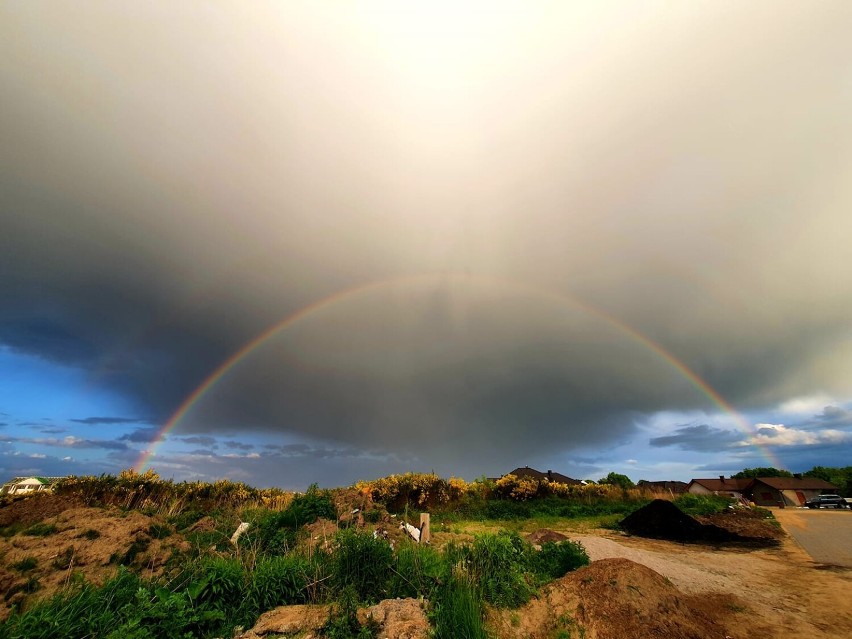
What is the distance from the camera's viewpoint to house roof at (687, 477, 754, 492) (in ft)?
255

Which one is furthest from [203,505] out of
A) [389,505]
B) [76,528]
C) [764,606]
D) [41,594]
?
[764,606]

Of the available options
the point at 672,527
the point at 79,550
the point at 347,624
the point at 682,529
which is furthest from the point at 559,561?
the point at 682,529

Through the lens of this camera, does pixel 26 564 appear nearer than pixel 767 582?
Yes

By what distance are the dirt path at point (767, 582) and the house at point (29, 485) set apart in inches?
957

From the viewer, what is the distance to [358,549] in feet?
27.0

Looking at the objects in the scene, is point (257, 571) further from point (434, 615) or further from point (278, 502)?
point (278, 502)

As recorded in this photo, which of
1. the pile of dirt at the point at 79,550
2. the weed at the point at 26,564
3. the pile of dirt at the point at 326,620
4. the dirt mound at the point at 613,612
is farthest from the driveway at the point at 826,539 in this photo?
the weed at the point at 26,564

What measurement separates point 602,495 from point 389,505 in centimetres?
1689

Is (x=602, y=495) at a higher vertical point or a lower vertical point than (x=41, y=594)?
higher

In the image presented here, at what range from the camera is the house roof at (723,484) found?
77.6m

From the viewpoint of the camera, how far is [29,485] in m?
22.3

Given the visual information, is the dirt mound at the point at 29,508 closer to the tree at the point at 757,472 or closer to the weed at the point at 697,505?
the weed at the point at 697,505

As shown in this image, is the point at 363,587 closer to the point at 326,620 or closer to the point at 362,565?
the point at 362,565

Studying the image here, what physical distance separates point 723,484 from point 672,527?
81.5m
